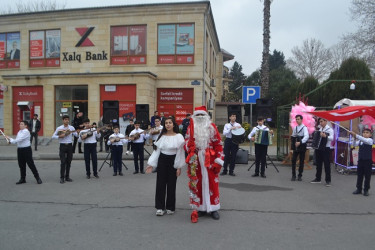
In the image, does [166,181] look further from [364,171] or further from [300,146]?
[364,171]

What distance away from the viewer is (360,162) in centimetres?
727

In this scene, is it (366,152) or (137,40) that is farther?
(137,40)

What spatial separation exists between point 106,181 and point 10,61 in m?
18.3

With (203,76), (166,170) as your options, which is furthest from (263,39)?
(166,170)

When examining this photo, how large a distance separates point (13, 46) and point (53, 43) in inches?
137

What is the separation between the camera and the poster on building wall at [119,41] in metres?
19.7

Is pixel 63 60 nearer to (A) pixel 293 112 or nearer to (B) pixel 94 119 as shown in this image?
(B) pixel 94 119

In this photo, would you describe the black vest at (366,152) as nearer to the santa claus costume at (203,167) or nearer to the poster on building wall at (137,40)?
the santa claus costume at (203,167)

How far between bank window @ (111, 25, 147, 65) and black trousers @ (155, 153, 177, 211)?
15.2 meters

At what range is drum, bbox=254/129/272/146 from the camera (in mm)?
9055

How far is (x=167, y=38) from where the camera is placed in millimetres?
19312

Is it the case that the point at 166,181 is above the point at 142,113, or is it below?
below

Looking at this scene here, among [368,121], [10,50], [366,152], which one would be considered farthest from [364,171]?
[10,50]

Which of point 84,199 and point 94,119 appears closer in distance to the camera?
point 84,199
